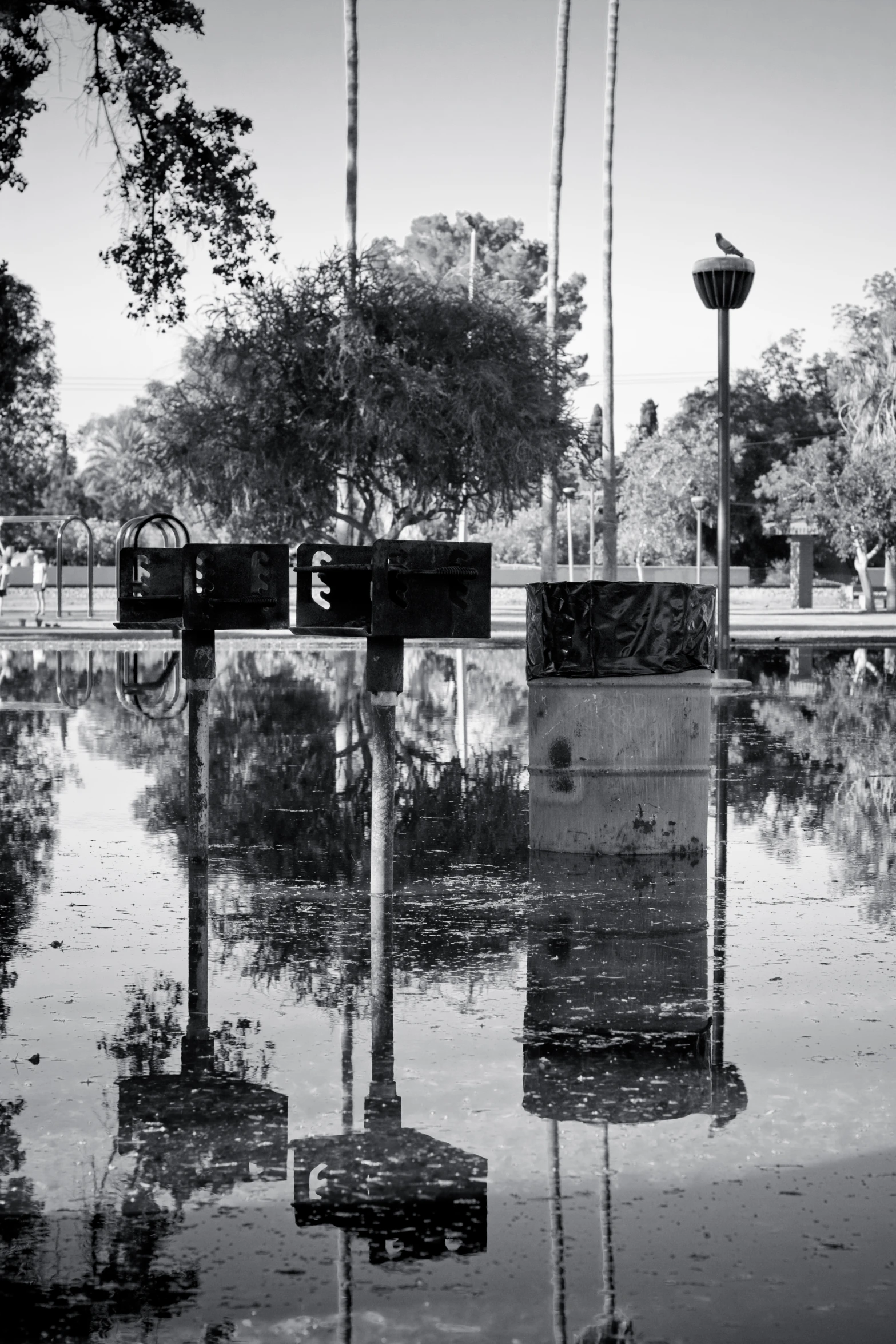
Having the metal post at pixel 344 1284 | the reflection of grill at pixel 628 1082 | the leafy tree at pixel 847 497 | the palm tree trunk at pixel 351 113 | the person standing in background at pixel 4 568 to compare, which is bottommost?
the metal post at pixel 344 1284

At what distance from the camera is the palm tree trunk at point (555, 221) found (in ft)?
147

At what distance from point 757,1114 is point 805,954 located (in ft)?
6.70

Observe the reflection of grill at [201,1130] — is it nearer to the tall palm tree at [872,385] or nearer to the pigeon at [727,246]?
the pigeon at [727,246]

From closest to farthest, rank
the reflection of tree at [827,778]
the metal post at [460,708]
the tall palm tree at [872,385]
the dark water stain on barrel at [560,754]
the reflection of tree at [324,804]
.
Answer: the dark water stain on barrel at [560,754], the reflection of tree at [324,804], the reflection of tree at [827,778], the metal post at [460,708], the tall palm tree at [872,385]

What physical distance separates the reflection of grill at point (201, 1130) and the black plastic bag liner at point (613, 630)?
416 centimetres

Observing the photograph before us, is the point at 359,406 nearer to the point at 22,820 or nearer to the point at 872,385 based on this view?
the point at 872,385

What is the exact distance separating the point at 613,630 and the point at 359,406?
25612mm

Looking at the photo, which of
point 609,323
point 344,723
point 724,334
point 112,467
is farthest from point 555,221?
point 112,467

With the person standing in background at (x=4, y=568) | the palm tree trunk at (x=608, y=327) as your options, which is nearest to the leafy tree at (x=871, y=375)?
the palm tree trunk at (x=608, y=327)

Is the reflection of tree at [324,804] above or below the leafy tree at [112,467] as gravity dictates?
below

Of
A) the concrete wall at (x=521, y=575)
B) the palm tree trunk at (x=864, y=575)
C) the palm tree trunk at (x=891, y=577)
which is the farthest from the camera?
the concrete wall at (x=521, y=575)

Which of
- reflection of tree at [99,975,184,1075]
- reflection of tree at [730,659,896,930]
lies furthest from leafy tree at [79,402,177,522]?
reflection of tree at [99,975,184,1075]

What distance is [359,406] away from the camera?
3375 cm

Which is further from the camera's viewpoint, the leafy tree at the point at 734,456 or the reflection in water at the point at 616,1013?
the leafy tree at the point at 734,456
